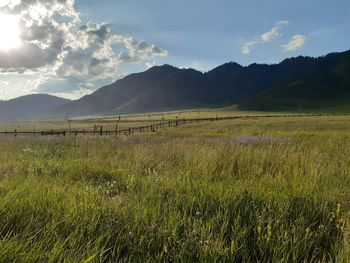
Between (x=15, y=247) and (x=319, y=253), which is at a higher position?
(x=15, y=247)

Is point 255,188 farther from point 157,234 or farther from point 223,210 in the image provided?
point 157,234

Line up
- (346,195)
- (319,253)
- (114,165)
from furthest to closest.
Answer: (114,165) < (346,195) < (319,253)

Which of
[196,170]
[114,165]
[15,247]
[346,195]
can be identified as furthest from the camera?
[114,165]

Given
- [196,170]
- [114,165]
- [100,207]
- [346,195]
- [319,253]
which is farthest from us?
[114,165]

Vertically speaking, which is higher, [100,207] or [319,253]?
[100,207]

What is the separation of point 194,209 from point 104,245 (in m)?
1.40

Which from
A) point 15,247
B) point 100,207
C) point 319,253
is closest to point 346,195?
point 319,253

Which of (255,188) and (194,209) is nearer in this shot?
(194,209)

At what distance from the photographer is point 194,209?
468 centimetres

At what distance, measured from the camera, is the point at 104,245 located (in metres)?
3.61

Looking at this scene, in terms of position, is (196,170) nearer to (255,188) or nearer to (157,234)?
(255,188)

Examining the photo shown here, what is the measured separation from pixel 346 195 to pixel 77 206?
3.58m

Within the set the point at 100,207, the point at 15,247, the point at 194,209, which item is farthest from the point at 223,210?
the point at 15,247

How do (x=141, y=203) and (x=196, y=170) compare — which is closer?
(x=141, y=203)
